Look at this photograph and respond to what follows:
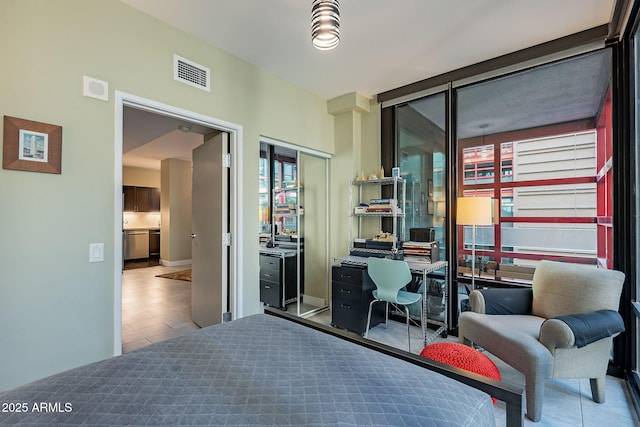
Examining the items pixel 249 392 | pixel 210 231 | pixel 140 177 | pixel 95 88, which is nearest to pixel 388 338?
pixel 210 231

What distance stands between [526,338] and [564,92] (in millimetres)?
2234

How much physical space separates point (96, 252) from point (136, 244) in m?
6.41

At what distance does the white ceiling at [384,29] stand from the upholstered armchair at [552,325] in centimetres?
192

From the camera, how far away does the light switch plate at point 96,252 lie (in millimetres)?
2006

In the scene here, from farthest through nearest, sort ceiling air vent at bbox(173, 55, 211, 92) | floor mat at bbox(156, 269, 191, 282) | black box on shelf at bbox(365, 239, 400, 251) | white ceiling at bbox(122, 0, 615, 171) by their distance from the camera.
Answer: floor mat at bbox(156, 269, 191, 282), black box on shelf at bbox(365, 239, 400, 251), ceiling air vent at bbox(173, 55, 211, 92), white ceiling at bbox(122, 0, 615, 171)

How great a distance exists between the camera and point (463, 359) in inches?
65.2

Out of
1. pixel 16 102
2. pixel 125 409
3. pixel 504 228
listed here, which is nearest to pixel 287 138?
pixel 16 102

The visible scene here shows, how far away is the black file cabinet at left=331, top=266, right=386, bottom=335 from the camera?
3.14 meters

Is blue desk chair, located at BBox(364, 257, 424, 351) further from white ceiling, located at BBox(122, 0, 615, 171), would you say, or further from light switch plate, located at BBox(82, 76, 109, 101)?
light switch plate, located at BBox(82, 76, 109, 101)

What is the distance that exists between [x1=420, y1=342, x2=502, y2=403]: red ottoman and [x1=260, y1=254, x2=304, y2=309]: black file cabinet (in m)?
2.24

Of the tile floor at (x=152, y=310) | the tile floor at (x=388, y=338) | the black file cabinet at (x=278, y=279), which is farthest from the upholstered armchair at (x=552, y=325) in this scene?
the tile floor at (x=152, y=310)

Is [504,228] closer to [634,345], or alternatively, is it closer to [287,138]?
[634,345]

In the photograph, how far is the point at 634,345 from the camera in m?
2.24

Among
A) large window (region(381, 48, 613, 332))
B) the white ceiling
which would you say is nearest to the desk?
large window (region(381, 48, 613, 332))
